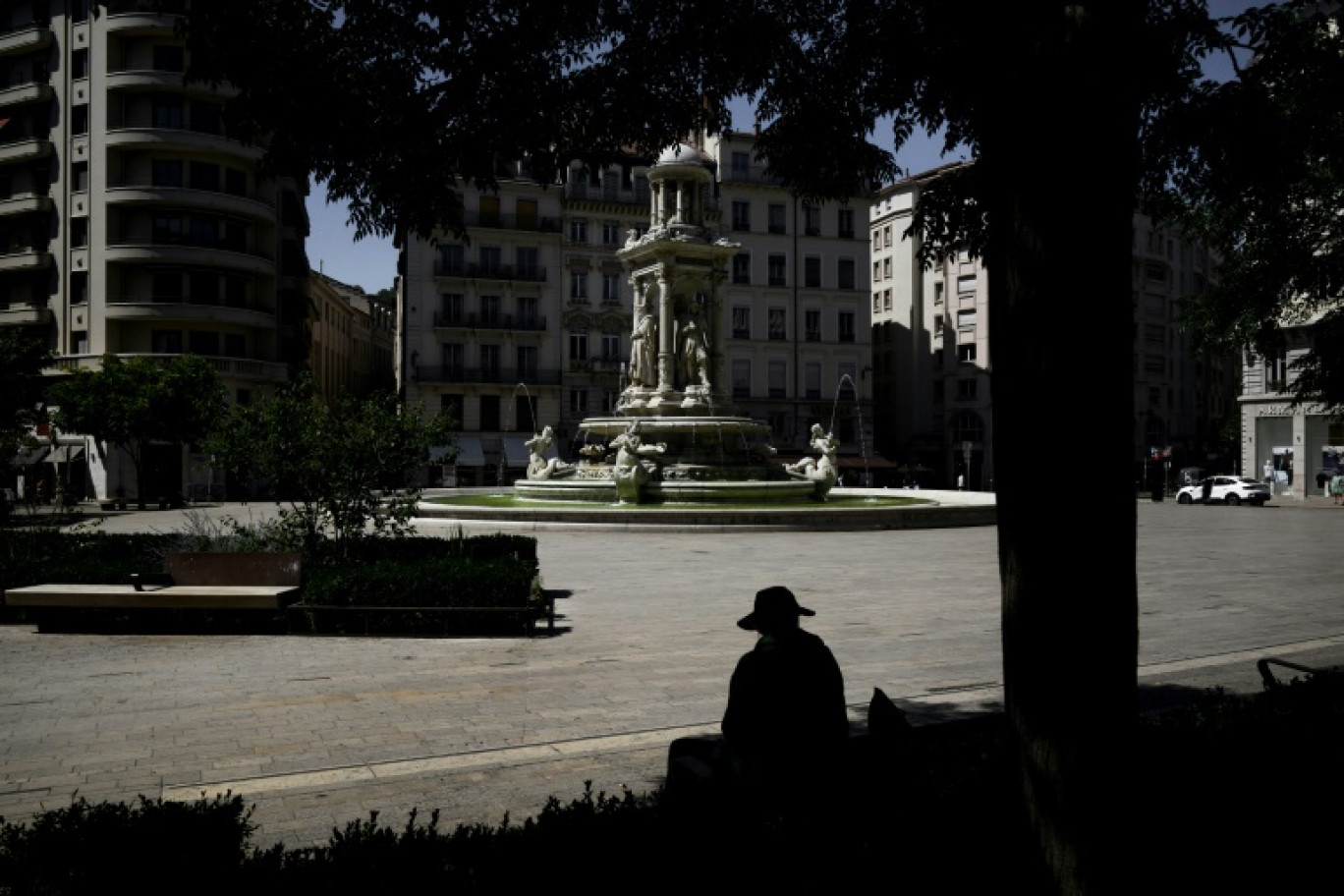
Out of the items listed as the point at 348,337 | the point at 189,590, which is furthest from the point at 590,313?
the point at 189,590

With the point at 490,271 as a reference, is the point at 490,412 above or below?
below

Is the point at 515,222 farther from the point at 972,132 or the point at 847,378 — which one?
the point at 972,132

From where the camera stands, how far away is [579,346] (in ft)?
198

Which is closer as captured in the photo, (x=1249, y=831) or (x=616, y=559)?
(x=1249, y=831)

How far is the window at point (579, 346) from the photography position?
6006cm

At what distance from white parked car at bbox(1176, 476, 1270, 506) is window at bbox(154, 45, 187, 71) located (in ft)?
166

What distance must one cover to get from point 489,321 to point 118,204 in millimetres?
19310

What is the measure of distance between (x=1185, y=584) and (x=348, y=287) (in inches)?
3519

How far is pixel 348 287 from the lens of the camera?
94.2m

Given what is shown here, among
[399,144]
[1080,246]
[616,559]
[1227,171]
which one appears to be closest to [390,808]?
[399,144]

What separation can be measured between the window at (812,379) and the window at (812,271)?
5.15 metres

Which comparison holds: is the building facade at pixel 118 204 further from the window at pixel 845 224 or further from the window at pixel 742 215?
the window at pixel 845 224

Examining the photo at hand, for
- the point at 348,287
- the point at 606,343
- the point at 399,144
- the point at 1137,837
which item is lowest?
the point at 1137,837

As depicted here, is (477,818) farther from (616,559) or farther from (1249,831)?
(616,559)
